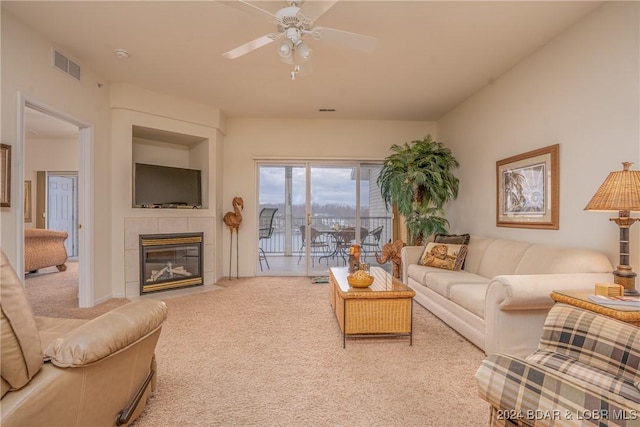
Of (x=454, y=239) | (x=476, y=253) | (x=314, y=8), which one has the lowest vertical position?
(x=476, y=253)

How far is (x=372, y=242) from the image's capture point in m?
5.68

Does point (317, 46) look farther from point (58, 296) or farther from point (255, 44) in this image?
point (58, 296)

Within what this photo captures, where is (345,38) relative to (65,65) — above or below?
below

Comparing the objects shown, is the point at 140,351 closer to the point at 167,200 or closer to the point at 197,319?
the point at 197,319

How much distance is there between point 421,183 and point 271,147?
256 cm

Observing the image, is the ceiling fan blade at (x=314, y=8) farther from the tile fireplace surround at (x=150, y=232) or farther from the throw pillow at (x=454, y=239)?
the tile fireplace surround at (x=150, y=232)

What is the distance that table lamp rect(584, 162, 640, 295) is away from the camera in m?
1.80

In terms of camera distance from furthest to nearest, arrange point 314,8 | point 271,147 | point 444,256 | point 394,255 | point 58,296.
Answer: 1. point 271,147
2. point 394,255
3. point 58,296
4. point 444,256
5. point 314,8

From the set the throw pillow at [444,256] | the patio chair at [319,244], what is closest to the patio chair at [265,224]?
the patio chair at [319,244]

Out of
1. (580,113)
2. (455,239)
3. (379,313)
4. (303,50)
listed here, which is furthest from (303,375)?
(580,113)

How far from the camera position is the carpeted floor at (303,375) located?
1702 mm

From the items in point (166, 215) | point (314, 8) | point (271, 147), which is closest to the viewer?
point (314, 8)

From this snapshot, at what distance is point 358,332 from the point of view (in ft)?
8.57

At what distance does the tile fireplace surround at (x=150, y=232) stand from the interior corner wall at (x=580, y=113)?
3.96 meters
